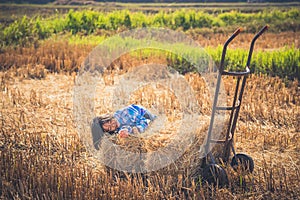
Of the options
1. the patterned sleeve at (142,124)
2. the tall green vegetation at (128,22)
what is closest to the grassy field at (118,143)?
the patterned sleeve at (142,124)

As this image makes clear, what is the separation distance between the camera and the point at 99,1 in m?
31.1

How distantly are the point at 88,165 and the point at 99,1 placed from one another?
1167 inches

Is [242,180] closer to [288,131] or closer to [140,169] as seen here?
[140,169]

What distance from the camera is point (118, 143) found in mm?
3416

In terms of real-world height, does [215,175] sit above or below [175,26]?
below

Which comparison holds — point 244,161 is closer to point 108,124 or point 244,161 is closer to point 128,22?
point 108,124

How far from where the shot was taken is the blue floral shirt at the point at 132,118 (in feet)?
12.8

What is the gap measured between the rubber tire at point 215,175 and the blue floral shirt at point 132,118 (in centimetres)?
104

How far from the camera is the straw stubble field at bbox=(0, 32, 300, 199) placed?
287cm

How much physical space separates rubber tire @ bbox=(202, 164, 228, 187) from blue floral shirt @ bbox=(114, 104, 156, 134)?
1.04 metres

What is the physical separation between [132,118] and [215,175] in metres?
1.36

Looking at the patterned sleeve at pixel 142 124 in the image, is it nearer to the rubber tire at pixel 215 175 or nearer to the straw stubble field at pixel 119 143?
the straw stubble field at pixel 119 143

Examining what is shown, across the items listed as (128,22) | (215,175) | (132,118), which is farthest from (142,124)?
(128,22)

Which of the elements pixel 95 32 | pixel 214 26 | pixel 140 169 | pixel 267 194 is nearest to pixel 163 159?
pixel 140 169
